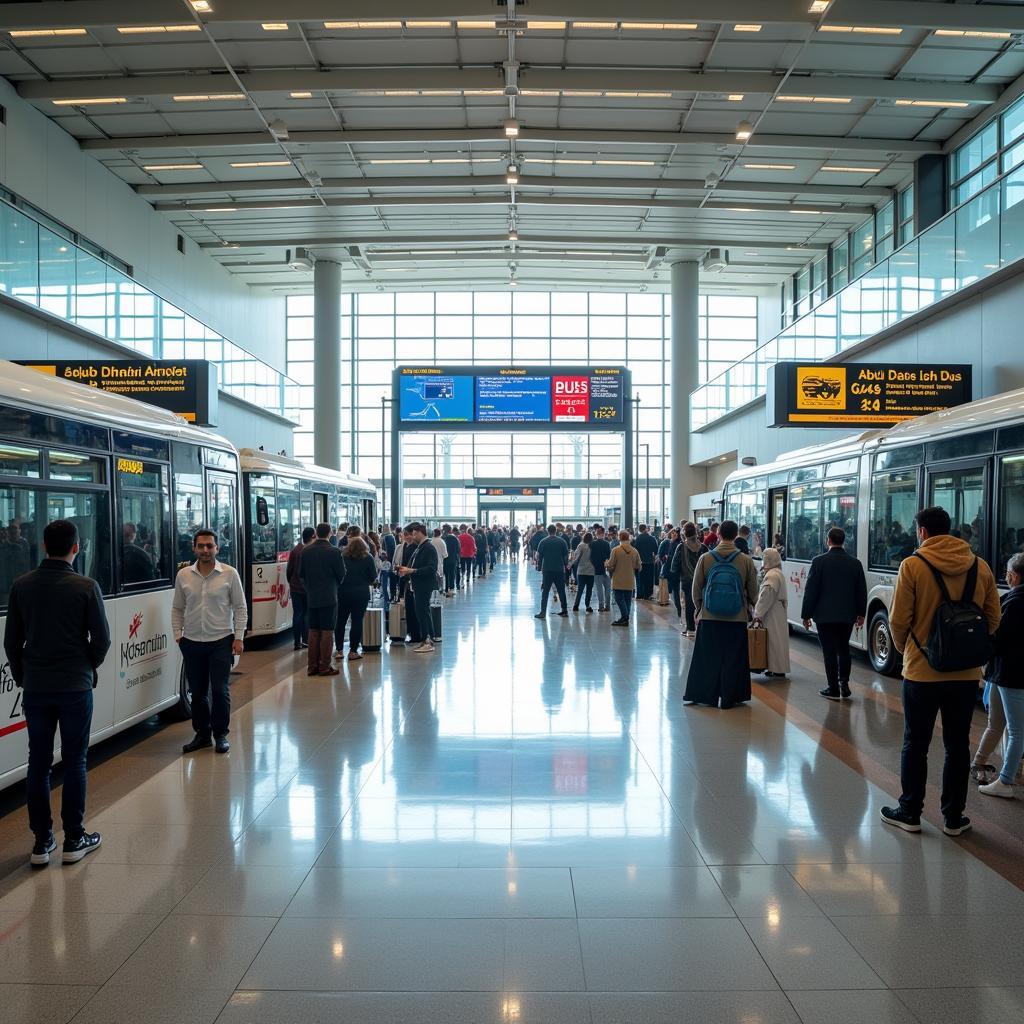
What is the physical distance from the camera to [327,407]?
29.7 metres

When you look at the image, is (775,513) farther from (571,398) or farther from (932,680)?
(932,680)

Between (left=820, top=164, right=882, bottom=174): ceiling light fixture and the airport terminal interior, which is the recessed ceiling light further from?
(left=820, top=164, right=882, bottom=174): ceiling light fixture

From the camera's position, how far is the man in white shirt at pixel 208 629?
7012 mm

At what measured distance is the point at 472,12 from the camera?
13688 millimetres

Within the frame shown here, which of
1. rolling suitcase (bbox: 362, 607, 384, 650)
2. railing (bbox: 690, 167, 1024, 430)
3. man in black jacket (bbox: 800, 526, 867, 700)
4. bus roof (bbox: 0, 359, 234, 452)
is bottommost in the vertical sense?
rolling suitcase (bbox: 362, 607, 384, 650)

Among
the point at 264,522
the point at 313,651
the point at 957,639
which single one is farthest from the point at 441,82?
the point at 957,639

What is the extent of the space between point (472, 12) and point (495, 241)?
1457cm

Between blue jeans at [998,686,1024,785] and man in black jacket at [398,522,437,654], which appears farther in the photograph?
man in black jacket at [398,522,437,654]

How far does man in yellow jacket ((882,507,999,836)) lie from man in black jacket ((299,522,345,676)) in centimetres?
689

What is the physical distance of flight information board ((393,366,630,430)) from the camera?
25.5 metres

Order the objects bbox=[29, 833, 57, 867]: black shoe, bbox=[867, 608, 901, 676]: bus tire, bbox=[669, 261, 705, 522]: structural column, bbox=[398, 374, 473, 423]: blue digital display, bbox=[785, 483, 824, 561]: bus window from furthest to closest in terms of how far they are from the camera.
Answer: bbox=[669, 261, 705, 522]: structural column, bbox=[398, 374, 473, 423]: blue digital display, bbox=[785, 483, 824, 561]: bus window, bbox=[867, 608, 901, 676]: bus tire, bbox=[29, 833, 57, 867]: black shoe

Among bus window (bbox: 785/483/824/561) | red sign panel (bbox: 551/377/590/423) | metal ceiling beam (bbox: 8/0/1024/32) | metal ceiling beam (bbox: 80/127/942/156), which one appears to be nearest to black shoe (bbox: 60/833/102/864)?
bus window (bbox: 785/483/824/561)

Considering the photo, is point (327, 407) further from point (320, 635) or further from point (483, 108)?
point (320, 635)

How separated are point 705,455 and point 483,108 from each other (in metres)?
16.2
